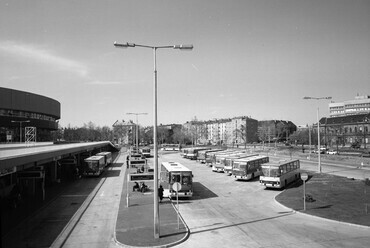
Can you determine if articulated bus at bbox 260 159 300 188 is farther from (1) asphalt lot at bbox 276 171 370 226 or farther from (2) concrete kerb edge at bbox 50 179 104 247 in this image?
(2) concrete kerb edge at bbox 50 179 104 247

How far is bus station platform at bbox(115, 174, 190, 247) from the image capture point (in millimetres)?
14680

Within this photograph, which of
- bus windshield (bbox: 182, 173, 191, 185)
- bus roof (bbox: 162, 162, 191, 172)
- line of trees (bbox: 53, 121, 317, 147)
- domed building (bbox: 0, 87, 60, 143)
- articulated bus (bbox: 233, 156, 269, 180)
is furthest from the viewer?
line of trees (bbox: 53, 121, 317, 147)

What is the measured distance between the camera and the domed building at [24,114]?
7762 cm

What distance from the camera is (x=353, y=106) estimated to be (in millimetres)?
153500

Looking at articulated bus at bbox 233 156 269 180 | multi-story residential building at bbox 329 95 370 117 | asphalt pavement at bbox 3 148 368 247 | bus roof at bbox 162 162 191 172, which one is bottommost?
asphalt pavement at bbox 3 148 368 247

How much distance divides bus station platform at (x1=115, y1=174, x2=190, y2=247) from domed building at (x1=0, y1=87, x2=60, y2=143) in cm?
5290

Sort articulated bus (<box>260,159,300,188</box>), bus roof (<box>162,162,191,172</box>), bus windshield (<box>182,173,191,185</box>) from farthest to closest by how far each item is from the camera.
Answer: articulated bus (<box>260,159,300,188</box>)
bus roof (<box>162,162,191,172</box>)
bus windshield (<box>182,173,191,185</box>)

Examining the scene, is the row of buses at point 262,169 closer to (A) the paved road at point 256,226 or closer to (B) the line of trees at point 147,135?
(A) the paved road at point 256,226

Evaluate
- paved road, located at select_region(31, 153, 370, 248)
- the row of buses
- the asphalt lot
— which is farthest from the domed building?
the asphalt lot

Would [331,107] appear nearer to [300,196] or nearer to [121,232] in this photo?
[300,196]

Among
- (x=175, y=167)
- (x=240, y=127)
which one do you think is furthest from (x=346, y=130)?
(x=175, y=167)

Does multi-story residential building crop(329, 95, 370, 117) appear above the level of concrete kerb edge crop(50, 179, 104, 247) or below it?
above

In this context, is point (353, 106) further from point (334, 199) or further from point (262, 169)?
point (334, 199)

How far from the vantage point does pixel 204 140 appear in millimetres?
193875
